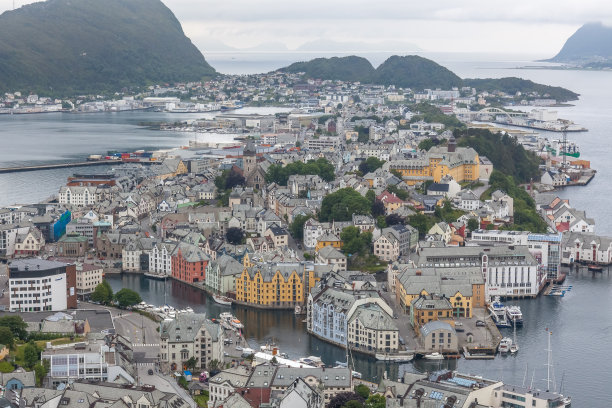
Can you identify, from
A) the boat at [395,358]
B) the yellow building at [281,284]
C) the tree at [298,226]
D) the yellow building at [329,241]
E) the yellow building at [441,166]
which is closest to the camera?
the boat at [395,358]

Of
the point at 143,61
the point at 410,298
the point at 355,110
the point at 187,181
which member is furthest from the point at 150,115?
the point at 410,298

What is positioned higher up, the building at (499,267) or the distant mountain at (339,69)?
the distant mountain at (339,69)

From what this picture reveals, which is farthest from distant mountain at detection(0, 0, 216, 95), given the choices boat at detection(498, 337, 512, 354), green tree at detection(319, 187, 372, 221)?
boat at detection(498, 337, 512, 354)

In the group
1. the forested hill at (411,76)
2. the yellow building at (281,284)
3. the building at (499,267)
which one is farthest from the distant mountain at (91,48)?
the building at (499,267)

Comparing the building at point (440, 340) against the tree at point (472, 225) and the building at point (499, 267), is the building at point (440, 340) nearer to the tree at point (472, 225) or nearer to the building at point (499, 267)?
the building at point (499, 267)

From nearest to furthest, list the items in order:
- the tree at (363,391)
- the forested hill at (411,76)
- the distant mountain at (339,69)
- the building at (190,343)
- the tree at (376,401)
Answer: the tree at (376,401) < the tree at (363,391) < the building at (190,343) < the forested hill at (411,76) < the distant mountain at (339,69)

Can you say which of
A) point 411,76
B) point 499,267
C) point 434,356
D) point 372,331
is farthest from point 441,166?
point 411,76

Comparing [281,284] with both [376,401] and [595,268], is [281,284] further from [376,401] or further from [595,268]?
[595,268]
